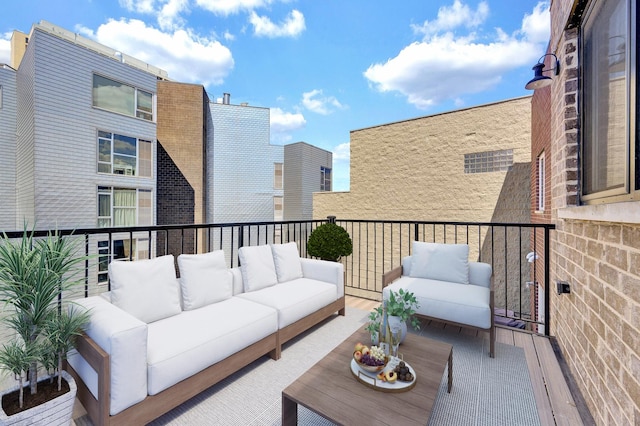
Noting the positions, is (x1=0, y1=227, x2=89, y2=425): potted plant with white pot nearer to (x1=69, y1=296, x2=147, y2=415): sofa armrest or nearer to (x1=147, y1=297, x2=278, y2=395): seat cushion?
(x1=69, y1=296, x2=147, y2=415): sofa armrest

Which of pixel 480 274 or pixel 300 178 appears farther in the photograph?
pixel 300 178

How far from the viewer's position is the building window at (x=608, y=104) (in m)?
1.40

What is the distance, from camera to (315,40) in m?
6.34

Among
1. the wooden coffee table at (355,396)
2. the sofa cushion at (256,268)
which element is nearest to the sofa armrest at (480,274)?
the wooden coffee table at (355,396)

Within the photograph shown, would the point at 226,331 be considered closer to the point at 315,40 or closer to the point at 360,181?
the point at 315,40

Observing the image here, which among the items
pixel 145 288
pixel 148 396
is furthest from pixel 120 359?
pixel 145 288

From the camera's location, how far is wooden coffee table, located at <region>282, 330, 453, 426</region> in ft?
4.31

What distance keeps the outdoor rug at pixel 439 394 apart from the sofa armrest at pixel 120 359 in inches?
14.7

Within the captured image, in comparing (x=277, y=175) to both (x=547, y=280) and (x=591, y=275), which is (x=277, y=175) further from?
(x=591, y=275)

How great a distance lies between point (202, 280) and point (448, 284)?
8.70 feet

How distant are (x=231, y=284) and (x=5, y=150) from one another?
10.2 m

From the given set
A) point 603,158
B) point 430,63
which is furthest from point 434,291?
point 430,63

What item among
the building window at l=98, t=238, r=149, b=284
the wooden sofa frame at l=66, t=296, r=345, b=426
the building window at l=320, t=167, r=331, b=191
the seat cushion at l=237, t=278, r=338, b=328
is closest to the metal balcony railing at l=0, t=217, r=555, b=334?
the building window at l=98, t=238, r=149, b=284

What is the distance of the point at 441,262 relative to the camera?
3408mm
